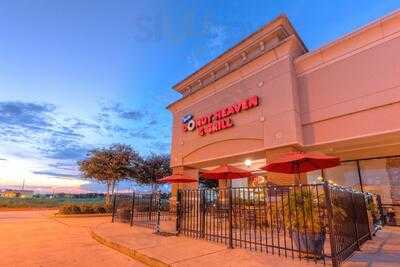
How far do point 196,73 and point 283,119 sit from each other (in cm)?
897

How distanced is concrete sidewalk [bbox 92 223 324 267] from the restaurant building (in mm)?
6681

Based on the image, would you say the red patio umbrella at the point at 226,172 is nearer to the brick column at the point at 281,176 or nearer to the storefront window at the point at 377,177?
the brick column at the point at 281,176

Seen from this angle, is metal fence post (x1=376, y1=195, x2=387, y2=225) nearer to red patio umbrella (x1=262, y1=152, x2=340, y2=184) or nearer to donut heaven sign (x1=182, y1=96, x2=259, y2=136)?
red patio umbrella (x1=262, y1=152, x2=340, y2=184)

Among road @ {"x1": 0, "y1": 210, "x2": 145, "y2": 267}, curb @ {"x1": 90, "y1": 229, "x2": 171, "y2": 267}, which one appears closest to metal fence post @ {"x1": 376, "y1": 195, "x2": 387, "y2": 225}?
curb @ {"x1": 90, "y1": 229, "x2": 171, "y2": 267}

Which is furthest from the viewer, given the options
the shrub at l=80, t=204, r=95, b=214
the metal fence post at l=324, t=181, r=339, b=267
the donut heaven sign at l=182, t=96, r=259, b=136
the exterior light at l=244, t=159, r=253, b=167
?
the shrub at l=80, t=204, r=95, b=214

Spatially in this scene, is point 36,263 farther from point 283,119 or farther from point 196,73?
point 196,73

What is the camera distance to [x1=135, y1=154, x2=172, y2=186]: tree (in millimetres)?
28419

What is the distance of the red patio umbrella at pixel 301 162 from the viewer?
7.62 metres

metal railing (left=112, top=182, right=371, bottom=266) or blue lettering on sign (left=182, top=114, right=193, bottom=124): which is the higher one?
blue lettering on sign (left=182, top=114, right=193, bottom=124)

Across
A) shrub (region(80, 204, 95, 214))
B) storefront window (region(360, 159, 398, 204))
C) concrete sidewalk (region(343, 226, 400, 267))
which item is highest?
storefront window (region(360, 159, 398, 204))

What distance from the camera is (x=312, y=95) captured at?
1269 cm

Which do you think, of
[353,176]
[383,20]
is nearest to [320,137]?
[353,176]

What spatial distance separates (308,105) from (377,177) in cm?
574

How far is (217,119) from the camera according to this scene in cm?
1658
